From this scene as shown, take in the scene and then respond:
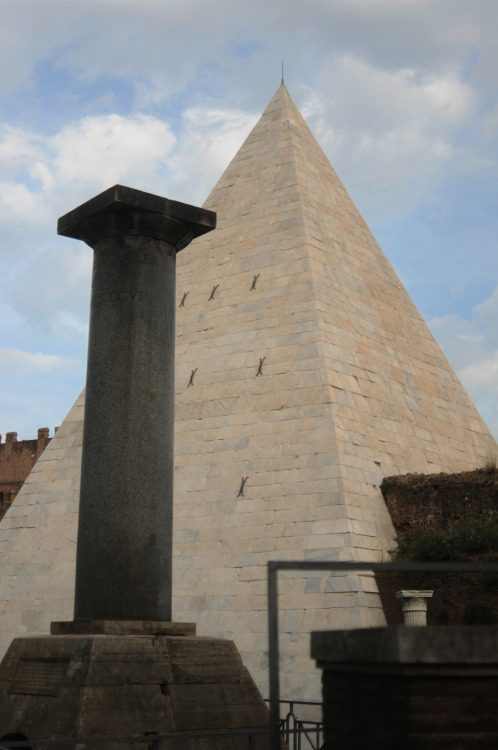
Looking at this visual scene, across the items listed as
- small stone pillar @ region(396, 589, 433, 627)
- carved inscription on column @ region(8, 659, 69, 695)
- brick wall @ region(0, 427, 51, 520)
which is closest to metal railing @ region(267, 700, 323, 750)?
carved inscription on column @ region(8, 659, 69, 695)

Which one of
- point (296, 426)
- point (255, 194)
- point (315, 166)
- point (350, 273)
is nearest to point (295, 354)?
point (296, 426)

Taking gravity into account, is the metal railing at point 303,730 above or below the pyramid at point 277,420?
below

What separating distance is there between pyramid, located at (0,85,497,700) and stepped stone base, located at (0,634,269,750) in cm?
346

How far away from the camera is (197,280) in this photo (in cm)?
1827

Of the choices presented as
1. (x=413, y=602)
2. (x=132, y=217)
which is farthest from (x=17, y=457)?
(x=132, y=217)

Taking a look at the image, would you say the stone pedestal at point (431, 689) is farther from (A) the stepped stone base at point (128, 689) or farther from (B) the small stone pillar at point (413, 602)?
(B) the small stone pillar at point (413, 602)

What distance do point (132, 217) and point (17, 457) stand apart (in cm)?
3341

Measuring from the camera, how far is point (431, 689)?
3.50 m

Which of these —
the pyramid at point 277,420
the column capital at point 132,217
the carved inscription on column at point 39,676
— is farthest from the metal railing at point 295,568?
the pyramid at point 277,420

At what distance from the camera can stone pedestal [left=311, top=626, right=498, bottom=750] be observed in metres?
3.46

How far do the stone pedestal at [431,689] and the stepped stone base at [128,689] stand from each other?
3.24 metres

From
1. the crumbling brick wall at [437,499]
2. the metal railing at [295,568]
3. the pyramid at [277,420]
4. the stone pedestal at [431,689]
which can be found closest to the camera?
the stone pedestal at [431,689]

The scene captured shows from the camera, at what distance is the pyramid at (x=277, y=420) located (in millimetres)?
13609

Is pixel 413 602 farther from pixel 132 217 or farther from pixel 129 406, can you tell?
pixel 132 217
